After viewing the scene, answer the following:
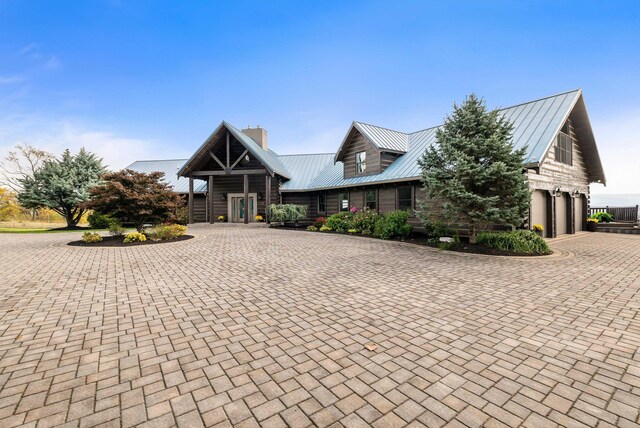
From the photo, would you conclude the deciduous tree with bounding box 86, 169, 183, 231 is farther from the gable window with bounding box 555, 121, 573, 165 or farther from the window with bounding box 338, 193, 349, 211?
the gable window with bounding box 555, 121, 573, 165

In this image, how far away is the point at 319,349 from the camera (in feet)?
10.8

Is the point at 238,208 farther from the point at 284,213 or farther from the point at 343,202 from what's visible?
the point at 343,202

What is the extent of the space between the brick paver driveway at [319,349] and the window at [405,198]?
32.9 feet

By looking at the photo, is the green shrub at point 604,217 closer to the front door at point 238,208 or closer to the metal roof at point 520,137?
the metal roof at point 520,137

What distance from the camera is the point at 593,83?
17.5m

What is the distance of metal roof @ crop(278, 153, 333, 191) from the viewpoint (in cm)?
2433

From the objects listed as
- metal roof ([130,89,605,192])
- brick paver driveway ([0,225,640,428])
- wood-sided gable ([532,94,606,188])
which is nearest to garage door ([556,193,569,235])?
wood-sided gable ([532,94,606,188])

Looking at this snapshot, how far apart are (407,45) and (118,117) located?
28460mm

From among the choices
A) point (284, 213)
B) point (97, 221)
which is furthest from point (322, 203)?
point (97, 221)

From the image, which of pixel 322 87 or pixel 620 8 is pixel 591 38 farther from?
pixel 322 87

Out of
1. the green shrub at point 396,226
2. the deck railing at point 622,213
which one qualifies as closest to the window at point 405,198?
the green shrub at point 396,226

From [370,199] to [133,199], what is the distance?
13.7 meters

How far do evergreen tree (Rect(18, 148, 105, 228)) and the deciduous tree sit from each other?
10599 mm

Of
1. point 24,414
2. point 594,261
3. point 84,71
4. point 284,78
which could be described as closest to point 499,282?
point 594,261
